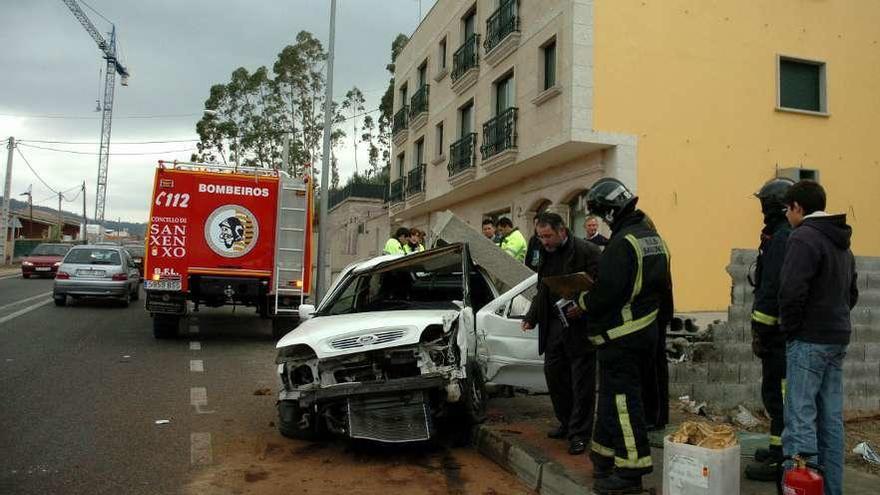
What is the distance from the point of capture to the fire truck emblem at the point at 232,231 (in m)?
11.0

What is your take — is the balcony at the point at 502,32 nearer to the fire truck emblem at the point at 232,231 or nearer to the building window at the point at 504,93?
the building window at the point at 504,93

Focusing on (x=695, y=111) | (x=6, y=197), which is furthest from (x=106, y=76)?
(x=695, y=111)

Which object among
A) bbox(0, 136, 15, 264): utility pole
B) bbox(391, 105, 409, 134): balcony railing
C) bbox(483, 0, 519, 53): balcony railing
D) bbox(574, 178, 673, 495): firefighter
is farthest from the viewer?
bbox(0, 136, 15, 264): utility pole

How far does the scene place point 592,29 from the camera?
13.3 metres

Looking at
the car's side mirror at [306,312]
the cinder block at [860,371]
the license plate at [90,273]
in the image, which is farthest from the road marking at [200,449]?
the license plate at [90,273]

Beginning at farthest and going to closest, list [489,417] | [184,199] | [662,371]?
[184,199] < [489,417] < [662,371]

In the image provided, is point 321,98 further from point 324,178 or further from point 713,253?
point 713,253

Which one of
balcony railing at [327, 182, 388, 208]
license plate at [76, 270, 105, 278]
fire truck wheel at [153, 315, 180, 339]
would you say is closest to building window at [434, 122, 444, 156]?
balcony railing at [327, 182, 388, 208]

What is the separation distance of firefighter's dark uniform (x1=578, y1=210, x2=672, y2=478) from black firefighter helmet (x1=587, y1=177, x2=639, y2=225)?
0.22 m

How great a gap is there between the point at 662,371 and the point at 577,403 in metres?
0.88

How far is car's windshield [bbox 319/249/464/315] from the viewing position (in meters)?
6.37

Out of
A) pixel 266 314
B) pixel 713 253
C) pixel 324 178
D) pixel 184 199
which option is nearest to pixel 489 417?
pixel 266 314

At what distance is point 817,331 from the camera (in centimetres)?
345

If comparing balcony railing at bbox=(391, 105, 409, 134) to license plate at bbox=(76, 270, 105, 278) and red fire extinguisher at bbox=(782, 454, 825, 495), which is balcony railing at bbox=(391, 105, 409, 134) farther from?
red fire extinguisher at bbox=(782, 454, 825, 495)
